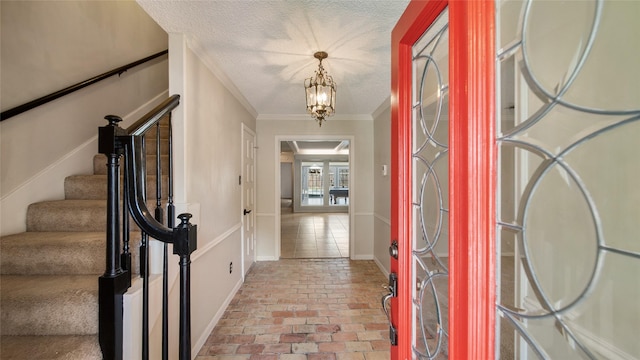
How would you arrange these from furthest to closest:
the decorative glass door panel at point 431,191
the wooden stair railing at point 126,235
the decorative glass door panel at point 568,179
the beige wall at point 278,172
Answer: the beige wall at point 278,172 < the wooden stair railing at point 126,235 < the decorative glass door panel at point 431,191 < the decorative glass door panel at point 568,179

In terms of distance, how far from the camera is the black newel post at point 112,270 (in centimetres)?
99

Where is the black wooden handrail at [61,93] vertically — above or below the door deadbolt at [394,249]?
above

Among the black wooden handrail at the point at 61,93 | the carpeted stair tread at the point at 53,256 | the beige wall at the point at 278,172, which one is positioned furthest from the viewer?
the beige wall at the point at 278,172

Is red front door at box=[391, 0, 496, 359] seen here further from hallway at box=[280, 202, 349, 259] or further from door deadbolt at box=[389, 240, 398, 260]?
hallway at box=[280, 202, 349, 259]

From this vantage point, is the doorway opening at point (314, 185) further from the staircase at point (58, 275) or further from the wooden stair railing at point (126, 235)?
the wooden stair railing at point (126, 235)

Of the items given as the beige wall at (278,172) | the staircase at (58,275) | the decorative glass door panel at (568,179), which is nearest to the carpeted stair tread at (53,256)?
the staircase at (58,275)

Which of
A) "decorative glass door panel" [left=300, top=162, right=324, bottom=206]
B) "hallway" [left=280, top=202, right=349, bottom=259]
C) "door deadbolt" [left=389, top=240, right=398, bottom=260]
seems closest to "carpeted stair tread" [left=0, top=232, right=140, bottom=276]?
"door deadbolt" [left=389, top=240, right=398, bottom=260]

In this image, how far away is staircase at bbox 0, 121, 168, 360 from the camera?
44.4 inches

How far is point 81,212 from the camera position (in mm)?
1711

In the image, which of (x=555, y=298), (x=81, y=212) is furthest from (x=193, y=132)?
(x=555, y=298)

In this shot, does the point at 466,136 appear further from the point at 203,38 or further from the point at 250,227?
the point at 250,227

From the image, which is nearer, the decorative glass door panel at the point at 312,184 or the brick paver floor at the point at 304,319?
the brick paver floor at the point at 304,319

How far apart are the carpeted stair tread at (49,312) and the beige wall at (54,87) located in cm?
75

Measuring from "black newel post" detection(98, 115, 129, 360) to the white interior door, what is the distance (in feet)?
7.42
